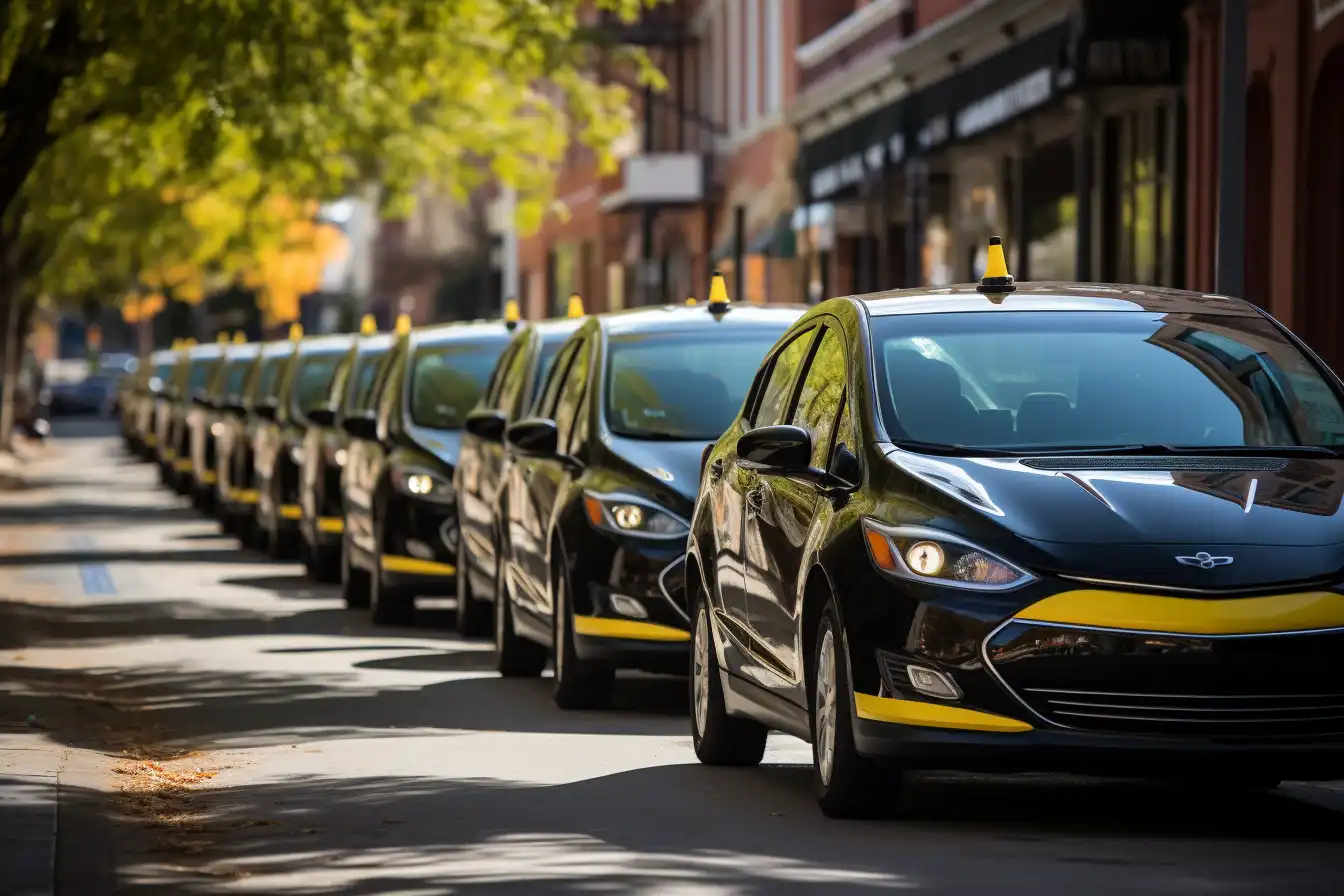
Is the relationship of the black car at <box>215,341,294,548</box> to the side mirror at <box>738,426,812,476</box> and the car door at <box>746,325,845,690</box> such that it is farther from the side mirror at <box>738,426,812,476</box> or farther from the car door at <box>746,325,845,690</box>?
the side mirror at <box>738,426,812,476</box>

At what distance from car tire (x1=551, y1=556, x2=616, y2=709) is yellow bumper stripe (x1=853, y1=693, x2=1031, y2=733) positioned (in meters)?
4.80

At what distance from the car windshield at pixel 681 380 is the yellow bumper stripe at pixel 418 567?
170 inches

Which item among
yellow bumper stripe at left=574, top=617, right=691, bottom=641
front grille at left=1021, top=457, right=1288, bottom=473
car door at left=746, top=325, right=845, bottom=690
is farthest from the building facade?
front grille at left=1021, top=457, right=1288, bottom=473

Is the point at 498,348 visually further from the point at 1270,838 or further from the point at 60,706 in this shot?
the point at 1270,838

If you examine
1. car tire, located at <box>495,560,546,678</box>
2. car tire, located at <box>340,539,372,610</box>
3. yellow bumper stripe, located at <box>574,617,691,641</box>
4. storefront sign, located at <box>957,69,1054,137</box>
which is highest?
storefront sign, located at <box>957,69,1054,137</box>

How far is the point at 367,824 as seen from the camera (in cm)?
1042

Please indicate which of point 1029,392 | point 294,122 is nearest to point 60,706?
point 1029,392

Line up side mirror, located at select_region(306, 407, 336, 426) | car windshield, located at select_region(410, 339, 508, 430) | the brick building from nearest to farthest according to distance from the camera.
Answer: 1. car windshield, located at select_region(410, 339, 508, 430)
2. the brick building
3. side mirror, located at select_region(306, 407, 336, 426)

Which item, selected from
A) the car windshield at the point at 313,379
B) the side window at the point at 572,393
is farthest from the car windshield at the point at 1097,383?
the car windshield at the point at 313,379

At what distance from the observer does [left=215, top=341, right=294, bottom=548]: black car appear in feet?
99.3

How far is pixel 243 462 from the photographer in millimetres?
30844

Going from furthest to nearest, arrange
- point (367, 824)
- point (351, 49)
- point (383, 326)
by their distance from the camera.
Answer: point (383, 326)
point (351, 49)
point (367, 824)

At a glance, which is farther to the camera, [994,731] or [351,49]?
Result: [351,49]

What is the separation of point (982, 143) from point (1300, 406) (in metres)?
24.3
